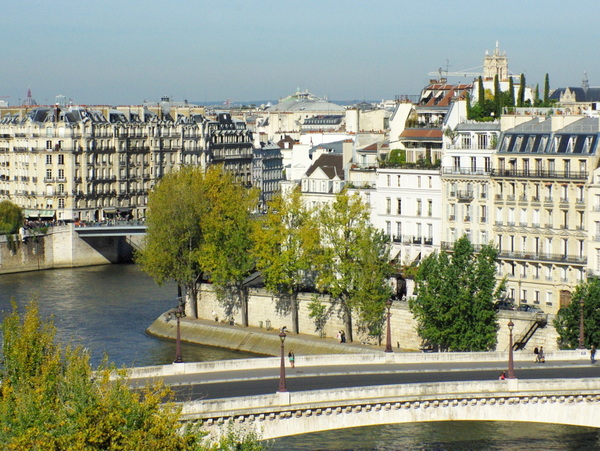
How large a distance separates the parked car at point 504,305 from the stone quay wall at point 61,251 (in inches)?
1925

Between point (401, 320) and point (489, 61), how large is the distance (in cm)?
2350

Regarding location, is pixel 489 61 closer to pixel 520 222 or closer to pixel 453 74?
pixel 453 74

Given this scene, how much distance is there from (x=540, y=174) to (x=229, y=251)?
16.4 m

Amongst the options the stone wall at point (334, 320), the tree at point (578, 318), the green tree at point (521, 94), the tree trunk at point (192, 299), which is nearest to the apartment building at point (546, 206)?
the stone wall at point (334, 320)

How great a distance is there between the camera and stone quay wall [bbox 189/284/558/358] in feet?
210

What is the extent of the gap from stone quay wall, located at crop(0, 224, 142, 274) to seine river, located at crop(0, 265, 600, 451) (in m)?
2.02

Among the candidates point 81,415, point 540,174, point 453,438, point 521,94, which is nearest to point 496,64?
point 521,94

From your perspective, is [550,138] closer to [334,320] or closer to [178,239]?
[334,320]

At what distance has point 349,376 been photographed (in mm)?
51250

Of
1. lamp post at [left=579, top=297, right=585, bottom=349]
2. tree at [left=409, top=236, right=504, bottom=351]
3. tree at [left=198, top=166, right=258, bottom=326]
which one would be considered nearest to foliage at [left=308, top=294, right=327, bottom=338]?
tree at [left=198, top=166, right=258, bottom=326]

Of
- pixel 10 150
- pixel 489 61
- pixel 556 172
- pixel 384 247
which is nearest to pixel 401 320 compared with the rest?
pixel 384 247

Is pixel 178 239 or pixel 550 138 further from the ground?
pixel 550 138

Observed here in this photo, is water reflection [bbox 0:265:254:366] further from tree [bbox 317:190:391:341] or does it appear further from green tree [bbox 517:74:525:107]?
green tree [bbox 517:74:525:107]

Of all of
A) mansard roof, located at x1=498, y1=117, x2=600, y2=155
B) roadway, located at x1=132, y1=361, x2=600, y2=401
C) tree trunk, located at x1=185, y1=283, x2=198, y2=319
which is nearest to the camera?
roadway, located at x1=132, y1=361, x2=600, y2=401
